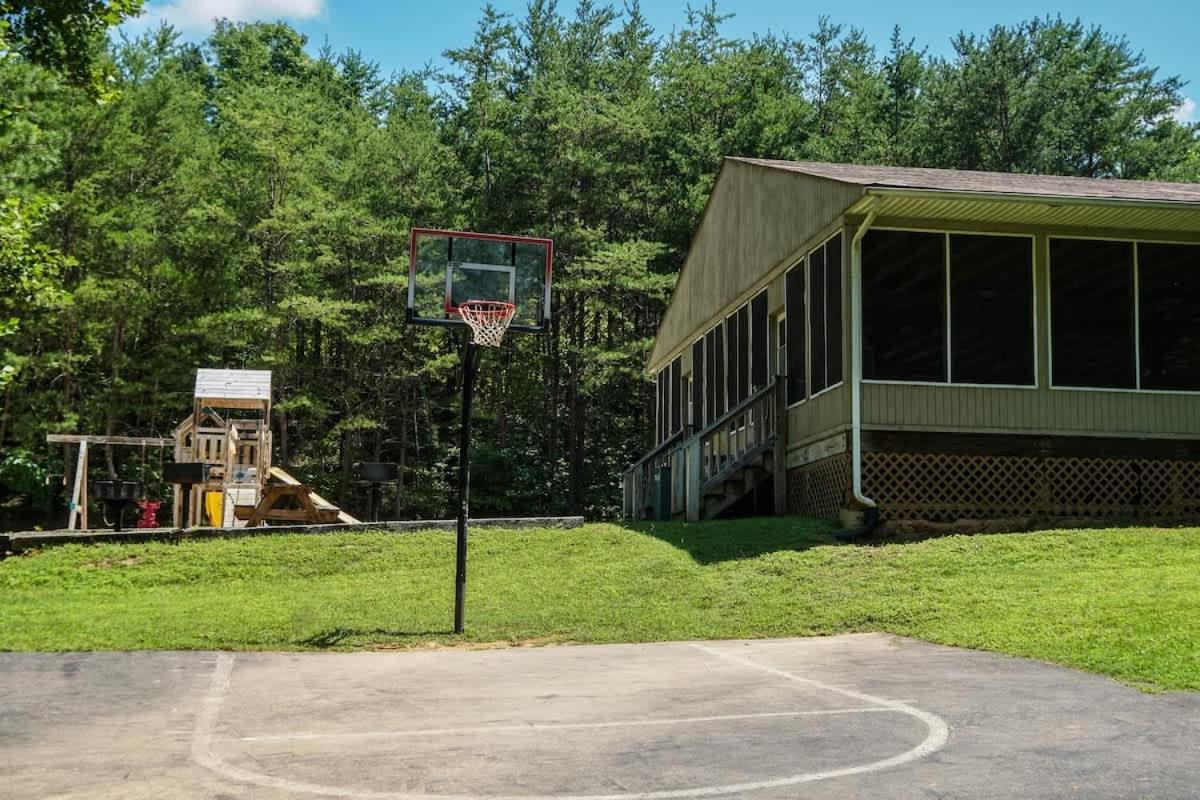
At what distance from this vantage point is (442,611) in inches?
484

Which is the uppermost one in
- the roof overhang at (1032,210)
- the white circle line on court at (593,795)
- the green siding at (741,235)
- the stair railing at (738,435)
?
the green siding at (741,235)

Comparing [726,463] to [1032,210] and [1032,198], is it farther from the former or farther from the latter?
[1032,198]

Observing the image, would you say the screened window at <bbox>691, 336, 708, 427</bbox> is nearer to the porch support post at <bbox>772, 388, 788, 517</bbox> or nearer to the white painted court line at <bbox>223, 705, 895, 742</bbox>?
the porch support post at <bbox>772, 388, 788, 517</bbox>

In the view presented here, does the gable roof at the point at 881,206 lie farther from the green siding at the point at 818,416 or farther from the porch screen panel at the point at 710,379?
the green siding at the point at 818,416

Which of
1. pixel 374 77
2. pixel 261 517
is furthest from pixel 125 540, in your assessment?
pixel 374 77

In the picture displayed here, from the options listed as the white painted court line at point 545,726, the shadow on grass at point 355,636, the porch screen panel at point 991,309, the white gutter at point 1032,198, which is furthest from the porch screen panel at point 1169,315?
the white painted court line at point 545,726

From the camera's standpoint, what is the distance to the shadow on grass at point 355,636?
10.7 meters

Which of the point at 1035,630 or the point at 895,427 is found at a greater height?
the point at 895,427

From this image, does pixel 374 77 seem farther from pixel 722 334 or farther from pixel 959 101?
pixel 722 334

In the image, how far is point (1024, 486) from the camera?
1564 cm

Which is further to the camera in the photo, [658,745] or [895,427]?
[895,427]

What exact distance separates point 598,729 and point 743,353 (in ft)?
49.7

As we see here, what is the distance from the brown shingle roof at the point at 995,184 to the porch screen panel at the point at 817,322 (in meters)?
1.26

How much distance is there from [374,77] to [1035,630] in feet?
165
